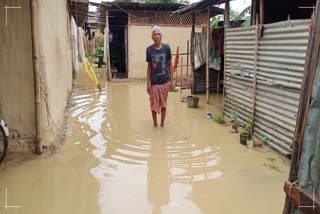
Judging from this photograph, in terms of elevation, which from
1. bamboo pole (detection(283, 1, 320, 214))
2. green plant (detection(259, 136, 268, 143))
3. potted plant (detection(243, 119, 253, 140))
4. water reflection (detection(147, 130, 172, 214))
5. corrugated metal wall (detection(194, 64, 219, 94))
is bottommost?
water reflection (detection(147, 130, 172, 214))

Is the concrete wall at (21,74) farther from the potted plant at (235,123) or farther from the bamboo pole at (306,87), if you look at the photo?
the bamboo pole at (306,87)

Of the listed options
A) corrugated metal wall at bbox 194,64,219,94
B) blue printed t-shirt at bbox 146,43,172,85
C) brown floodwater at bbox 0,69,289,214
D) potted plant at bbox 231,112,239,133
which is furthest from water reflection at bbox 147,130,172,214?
corrugated metal wall at bbox 194,64,219,94

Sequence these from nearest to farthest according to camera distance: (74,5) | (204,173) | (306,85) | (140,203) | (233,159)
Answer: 1. (306,85)
2. (140,203)
3. (204,173)
4. (233,159)
5. (74,5)

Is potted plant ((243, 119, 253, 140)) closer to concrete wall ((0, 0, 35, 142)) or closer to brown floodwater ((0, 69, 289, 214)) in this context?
brown floodwater ((0, 69, 289, 214))

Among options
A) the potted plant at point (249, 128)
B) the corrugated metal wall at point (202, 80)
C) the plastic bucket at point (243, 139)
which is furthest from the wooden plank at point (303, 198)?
the corrugated metal wall at point (202, 80)

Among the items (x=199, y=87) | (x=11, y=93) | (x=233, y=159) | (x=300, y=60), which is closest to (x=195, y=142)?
(x=233, y=159)

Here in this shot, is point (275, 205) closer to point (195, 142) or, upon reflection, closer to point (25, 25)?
point (195, 142)

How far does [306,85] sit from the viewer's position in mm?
1702

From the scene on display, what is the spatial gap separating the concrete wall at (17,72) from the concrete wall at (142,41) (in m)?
10.3

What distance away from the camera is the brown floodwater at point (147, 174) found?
3535 mm

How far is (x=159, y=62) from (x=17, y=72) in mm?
2508

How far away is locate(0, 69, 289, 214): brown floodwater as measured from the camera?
3535 millimetres

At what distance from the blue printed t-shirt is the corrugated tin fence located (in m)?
1.49

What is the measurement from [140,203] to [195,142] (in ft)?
7.69
